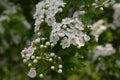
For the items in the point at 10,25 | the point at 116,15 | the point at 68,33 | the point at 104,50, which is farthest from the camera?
the point at 10,25

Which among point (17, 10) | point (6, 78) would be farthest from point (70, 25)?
point (6, 78)

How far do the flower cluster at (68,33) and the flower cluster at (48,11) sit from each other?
9 cm

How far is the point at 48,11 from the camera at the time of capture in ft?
13.1

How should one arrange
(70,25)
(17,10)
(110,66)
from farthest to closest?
(17,10) < (110,66) < (70,25)

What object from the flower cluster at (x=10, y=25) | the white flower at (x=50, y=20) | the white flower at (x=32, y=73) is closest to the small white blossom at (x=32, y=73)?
the white flower at (x=32, y=73)

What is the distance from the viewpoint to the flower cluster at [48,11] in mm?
3971

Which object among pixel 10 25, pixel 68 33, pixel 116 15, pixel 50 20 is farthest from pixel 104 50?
pixel 68 33

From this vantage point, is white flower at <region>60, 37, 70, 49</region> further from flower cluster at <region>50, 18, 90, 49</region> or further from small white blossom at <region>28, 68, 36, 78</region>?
small white blossom at <region>28, 68, 36, 78</region>

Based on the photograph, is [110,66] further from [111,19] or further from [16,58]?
[16,58]

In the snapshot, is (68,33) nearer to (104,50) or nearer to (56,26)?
(56,26)

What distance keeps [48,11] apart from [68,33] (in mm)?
276

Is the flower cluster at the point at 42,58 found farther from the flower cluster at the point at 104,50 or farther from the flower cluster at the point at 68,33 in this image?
the flower cluster at the point at 104,50

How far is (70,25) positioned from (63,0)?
0.33 metres

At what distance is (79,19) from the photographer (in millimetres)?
4105
